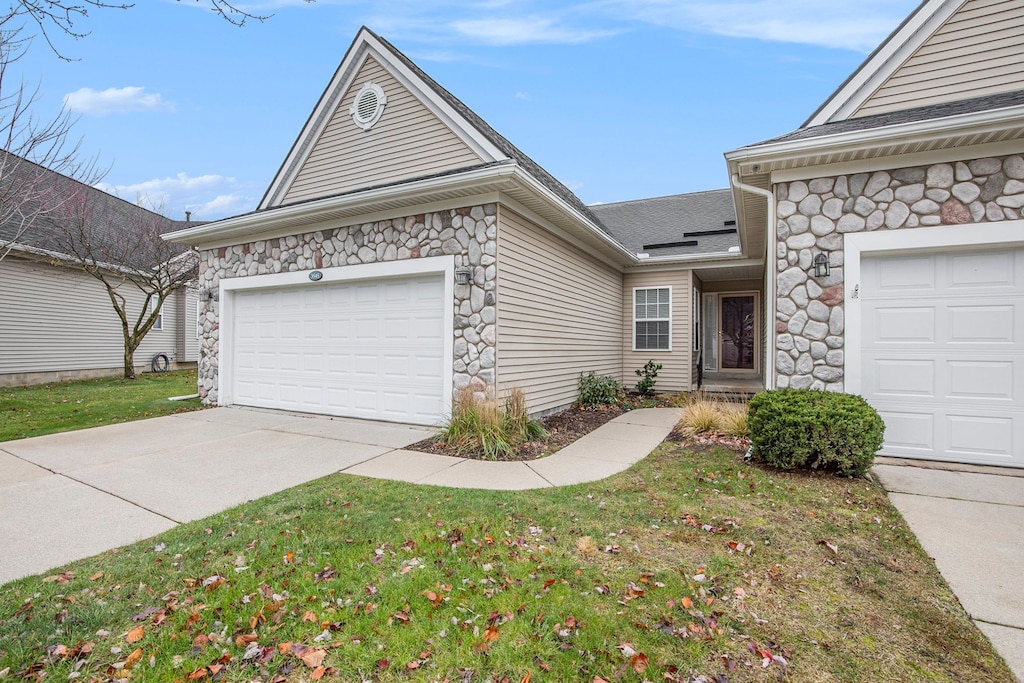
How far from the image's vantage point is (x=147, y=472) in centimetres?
502

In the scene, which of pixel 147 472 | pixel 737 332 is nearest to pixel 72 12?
pixel 147 472

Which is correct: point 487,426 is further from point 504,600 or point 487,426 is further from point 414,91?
point 414,91

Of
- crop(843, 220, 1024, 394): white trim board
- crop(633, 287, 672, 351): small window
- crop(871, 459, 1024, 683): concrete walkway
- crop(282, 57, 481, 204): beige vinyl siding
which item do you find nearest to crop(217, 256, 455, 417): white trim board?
crop(282, 57, 481, 204): beige vinyl siding

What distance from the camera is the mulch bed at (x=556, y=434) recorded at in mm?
5969

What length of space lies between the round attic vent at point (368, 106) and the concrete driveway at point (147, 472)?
5.13 metres

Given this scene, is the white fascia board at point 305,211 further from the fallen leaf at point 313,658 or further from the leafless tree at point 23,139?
the fallen leaf at point 313,658

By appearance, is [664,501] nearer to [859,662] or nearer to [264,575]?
[859,662]

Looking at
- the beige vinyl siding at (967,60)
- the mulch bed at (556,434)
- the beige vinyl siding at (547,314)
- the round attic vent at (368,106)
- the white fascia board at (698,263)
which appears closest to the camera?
the beige vinyl siding at (967,60)

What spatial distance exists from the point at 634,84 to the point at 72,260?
15.1 m

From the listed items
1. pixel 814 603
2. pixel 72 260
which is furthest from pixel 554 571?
pixel 72 260

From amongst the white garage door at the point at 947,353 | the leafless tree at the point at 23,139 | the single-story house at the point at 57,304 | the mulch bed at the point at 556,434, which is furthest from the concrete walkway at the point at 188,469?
the single-story house at the point at 57,304

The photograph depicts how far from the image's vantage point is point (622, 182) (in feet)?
76.4

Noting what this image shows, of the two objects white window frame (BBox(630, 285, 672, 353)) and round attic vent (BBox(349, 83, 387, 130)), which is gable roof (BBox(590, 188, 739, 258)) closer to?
white window frame (BBox(630, 285, 672, 353))

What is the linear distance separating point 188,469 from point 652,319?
9655 millimetres
